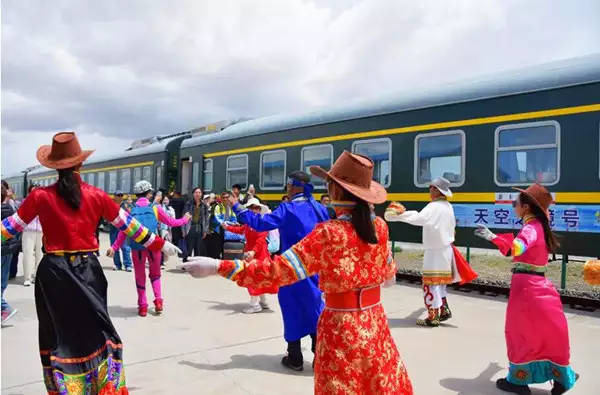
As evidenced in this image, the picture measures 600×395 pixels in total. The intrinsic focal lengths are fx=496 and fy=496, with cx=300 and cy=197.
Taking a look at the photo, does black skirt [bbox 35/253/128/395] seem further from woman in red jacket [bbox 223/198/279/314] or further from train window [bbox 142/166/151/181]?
train window [bbox 142/166/151/181]

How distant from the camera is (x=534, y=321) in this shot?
12.3 feet

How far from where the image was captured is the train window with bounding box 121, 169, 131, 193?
18.6m

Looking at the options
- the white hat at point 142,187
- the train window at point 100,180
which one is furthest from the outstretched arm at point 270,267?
the train window at point 100,180

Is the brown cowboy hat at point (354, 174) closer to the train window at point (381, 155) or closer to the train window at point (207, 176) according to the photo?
the train window at point (381, 155)

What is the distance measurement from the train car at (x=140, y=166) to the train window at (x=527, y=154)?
1069 centimetres

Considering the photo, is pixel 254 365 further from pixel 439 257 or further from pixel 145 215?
pixel 145 215

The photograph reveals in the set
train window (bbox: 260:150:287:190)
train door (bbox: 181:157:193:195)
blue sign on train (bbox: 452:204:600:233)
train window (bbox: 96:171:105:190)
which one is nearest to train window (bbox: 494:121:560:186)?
blue sign on train (bbox: 452:204:600:233)

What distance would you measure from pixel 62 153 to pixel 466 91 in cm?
647

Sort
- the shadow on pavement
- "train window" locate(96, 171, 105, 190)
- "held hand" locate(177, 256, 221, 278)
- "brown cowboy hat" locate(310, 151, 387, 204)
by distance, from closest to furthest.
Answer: "held hand" locate(177, 256, 221, 278) → "brown cowboy hat" locate(310, 151, 387, 204) → the shadow on pavement → "train window" locate(96, 171, 105, 190)

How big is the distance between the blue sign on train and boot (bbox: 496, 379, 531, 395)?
355 cm

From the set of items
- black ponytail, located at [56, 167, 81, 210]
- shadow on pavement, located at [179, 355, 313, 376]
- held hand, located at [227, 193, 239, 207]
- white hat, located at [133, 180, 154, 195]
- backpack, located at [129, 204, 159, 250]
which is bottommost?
shadow on pavement, located at [179, 355, 313, 376]

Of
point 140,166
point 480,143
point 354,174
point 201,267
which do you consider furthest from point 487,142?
point 140,166

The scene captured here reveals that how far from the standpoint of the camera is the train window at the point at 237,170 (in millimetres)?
11984

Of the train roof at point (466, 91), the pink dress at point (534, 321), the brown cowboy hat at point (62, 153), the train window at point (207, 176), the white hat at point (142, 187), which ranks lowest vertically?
the pink dress at point (534, 321)
